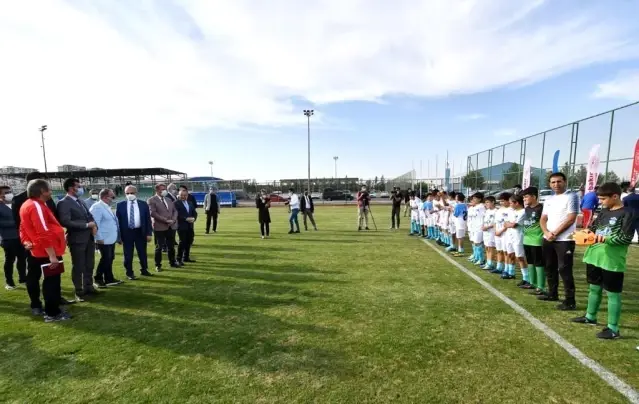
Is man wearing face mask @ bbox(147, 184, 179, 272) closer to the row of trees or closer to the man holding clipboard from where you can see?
the man holding clipboard

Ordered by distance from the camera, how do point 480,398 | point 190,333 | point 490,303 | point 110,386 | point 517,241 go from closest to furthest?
point 480,398, point 110,386, point 190,333, point 490,303, point 517,241

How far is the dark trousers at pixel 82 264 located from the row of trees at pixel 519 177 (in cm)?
1100

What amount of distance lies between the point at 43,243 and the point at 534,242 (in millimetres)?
7216

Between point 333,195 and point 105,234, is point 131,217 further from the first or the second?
point 333,195

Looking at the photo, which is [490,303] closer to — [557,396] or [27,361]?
[557,396]

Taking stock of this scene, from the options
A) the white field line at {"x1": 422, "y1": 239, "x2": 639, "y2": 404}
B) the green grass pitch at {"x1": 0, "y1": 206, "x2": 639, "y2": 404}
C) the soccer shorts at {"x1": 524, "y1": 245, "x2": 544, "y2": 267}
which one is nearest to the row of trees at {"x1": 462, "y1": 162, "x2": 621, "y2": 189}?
the soccer shorts at {"x1": 524, "y1": 245, "x2": 544, "y2": 267}

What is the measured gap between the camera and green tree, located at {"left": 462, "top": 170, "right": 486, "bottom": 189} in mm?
21419

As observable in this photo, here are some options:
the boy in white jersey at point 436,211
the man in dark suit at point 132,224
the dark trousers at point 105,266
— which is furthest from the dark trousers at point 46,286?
the boy in white jersey at point 436,211

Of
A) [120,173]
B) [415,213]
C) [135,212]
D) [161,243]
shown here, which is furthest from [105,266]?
[120,173]

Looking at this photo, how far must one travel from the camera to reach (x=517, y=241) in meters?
6.20

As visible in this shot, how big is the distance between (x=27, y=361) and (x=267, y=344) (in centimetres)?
250

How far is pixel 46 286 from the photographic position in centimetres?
460

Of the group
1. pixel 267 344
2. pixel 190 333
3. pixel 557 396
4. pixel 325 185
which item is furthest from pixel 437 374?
pixel 325 185

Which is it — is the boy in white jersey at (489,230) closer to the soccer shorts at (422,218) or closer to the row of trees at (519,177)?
the row of trees at (519,177)
